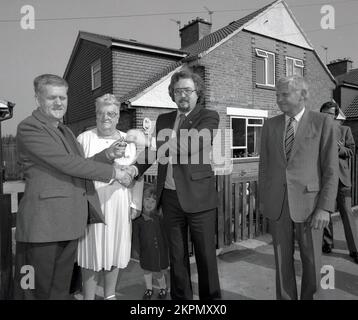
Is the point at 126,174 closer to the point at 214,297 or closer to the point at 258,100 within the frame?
the point at 214,297

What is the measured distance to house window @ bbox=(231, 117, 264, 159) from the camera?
42.0ft

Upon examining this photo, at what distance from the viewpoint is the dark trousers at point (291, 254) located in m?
2.56

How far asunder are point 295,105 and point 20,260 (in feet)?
8.52

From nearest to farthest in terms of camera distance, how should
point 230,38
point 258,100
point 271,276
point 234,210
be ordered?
1. point 271,276
2. point 234,210
3. point 230,38
4. point 258,100

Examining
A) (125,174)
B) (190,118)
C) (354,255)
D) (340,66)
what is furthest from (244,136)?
(340,66)

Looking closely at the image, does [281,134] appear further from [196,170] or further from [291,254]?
[291,254]

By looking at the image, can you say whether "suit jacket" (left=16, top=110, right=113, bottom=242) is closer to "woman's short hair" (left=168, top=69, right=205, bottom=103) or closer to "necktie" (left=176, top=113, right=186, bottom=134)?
"necktie" (left=176, top=113, right=186, bottom=134)

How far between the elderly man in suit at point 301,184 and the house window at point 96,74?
12.2 meters

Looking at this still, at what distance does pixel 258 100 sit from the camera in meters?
13.4

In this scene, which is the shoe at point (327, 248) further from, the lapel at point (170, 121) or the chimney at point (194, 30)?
the chimney at point (194, 30)

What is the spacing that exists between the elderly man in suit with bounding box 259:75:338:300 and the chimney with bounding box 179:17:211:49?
15.8m
